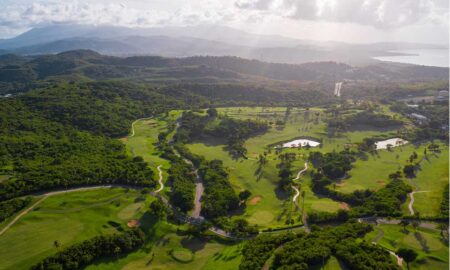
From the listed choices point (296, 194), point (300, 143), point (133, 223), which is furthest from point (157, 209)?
point (300, 143)

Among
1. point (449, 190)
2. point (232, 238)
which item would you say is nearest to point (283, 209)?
point (232, 238)

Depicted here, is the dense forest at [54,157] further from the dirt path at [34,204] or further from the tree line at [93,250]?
the tree line at [93,250]

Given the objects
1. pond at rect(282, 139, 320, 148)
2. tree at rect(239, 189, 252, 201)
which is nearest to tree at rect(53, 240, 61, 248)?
tree at rect(239, 189, 252, 201)

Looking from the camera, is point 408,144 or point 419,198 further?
point 408,144

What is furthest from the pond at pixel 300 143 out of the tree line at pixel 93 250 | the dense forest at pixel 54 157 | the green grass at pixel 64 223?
the tree line at pixel 93 250

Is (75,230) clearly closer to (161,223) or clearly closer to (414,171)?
(161,223)

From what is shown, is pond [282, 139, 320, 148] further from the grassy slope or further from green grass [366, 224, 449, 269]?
green grass [366, 224, 449, 269]
